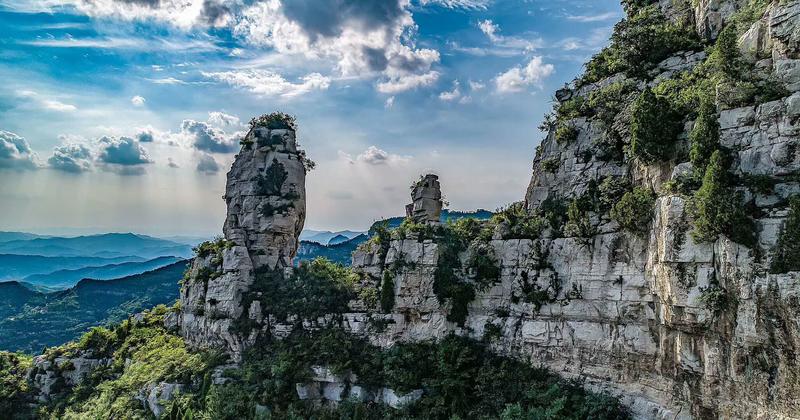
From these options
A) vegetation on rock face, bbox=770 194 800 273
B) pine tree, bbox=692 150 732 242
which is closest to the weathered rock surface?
pine tree, bbox=692 150 732 242

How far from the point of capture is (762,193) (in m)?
17.3

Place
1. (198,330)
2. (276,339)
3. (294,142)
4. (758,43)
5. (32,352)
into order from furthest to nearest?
1. (32,352)
2. (294,142)
3. (198,330)
4. (276,339)
5. (758,43)

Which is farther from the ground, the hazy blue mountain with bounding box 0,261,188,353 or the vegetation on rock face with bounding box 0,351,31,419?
the vegetation on rock face with bounding box 0,351,31,419

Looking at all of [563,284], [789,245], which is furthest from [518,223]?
[789,245]

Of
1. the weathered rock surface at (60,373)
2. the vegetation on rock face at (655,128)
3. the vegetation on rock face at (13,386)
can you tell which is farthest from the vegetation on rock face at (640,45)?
the vegetation on rock face at (13,386)

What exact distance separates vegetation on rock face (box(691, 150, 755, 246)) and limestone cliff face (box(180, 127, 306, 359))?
29815 mm

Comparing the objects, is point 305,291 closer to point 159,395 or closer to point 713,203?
Answer: point 159,395

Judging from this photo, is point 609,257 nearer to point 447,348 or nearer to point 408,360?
point 447,348

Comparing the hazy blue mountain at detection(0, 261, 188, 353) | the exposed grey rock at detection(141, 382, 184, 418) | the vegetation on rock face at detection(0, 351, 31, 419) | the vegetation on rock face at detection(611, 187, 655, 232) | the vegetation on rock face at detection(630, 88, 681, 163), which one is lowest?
the hazy blue mountain at detection(0, 261, 188, 353)

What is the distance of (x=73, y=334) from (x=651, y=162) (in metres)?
92.6

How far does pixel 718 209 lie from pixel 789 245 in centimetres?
234

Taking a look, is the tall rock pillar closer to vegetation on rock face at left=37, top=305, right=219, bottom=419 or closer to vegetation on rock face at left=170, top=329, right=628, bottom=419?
vegetation on rock face at left=170, top=329, right=628, bottom=419

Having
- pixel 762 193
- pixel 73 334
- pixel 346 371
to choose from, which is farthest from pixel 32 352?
pixel 762 193

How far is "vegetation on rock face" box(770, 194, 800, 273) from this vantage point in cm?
1580
